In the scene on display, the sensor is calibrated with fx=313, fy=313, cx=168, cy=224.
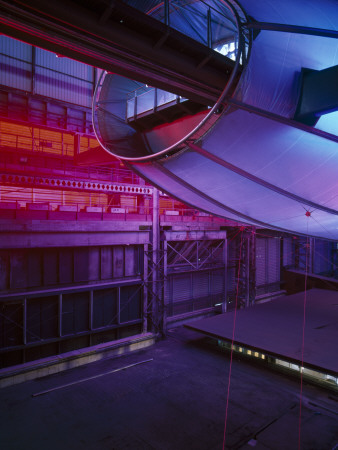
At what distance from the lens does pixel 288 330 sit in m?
15.1

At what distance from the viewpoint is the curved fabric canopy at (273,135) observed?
16.0ft

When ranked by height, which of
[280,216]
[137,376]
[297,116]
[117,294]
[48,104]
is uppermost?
[48,104]

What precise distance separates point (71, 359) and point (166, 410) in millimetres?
5616

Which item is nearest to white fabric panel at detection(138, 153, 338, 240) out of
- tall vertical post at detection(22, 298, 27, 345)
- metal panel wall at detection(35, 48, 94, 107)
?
tall vertical post at detection(22, 298, 27, 345)

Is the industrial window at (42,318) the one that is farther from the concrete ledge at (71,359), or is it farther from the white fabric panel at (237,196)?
the white fabric panel at (237,196)

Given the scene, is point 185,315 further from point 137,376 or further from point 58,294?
point 58,294

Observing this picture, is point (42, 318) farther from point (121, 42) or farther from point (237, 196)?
point (121, 42)

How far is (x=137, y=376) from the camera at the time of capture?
13.5m

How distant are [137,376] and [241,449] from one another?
564 centimetres

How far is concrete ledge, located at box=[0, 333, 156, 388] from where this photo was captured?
508 inches

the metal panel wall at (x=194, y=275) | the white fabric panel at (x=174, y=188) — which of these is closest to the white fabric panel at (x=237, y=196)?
the white fabric panel at (x=174, y=188)

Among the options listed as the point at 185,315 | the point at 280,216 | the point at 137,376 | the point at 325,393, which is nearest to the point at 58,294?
the point at 137,376

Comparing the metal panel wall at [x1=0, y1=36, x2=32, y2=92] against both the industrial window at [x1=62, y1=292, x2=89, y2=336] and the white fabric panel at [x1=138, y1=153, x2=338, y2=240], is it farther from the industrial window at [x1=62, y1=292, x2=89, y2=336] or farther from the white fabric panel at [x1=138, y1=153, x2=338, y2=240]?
the white fabric panel at [x1=138, y1=153, x2=338, y2=240]

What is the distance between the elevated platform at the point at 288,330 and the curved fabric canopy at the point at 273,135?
23.7 ft
